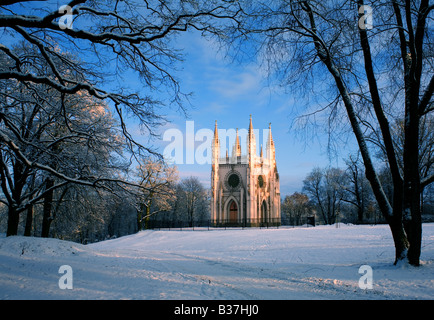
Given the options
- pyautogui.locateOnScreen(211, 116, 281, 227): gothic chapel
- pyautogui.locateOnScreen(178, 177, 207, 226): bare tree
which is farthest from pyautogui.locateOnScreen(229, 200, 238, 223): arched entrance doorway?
pyautogui.locateOnScreen(178, 177, 207, 226): bare tree

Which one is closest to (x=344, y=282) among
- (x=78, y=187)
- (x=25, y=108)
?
(x=78, y=187)

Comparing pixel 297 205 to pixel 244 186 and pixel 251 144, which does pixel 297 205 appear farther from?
pixel 251 144

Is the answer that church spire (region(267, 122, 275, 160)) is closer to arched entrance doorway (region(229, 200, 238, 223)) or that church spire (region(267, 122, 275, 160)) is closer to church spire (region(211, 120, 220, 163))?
church spire (region(211, 120, 220, 163))

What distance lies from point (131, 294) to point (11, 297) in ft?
5.67

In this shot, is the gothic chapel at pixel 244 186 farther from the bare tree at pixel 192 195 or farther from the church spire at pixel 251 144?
the bare tree at pixel 192 195

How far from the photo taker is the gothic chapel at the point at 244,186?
138ft

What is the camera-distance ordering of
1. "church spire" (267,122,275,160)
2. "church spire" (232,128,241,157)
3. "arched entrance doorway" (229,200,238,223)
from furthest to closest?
"church spire" (232,128,241,157) < "church spire" (267,122,275,160) < "arched entrance doorway" (229,200,238,223)

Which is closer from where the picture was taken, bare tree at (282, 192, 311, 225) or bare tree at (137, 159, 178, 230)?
bare tree at (137, 159, 178, 230)

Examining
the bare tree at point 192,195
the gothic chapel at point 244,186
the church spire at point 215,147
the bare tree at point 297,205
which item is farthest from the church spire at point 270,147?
the bare tree at point 297,205

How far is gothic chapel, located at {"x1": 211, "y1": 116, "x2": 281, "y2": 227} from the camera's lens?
138 feet

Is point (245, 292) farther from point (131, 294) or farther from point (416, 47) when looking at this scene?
point (416, 47)

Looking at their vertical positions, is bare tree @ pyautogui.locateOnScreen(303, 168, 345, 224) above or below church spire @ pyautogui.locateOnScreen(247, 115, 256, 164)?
below

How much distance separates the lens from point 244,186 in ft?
143

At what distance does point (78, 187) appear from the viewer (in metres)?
13.3
